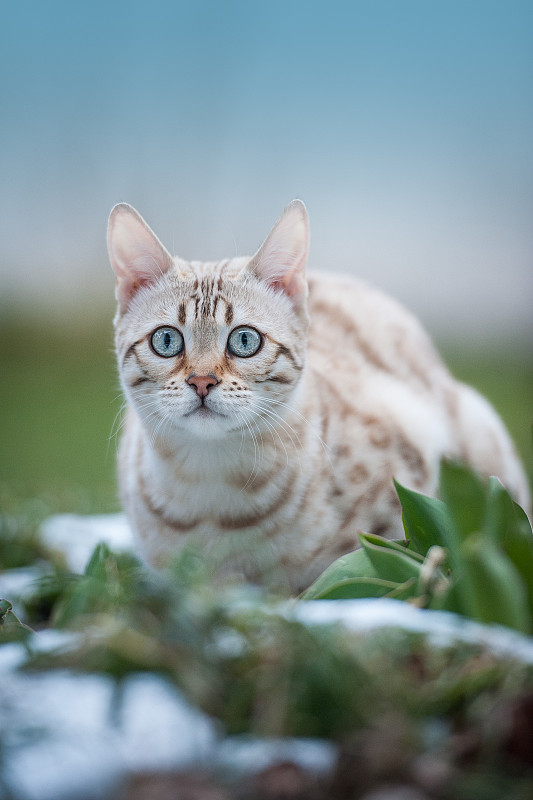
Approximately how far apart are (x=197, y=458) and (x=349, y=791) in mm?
873

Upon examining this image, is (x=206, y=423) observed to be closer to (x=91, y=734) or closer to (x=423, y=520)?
(x=423, y=520)

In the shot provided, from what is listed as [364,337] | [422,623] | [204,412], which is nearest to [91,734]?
[422,623]

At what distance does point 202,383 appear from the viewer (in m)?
1.22

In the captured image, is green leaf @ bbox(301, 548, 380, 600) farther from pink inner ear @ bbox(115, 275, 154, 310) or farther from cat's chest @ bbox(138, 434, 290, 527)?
pink inner ear @ bbox(115, 275, 154, 310)

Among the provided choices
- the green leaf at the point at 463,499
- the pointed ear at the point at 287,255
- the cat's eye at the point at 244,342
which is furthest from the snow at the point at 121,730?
the pointed ear at the point at 287,255

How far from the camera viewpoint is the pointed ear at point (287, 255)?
Answer: 1.37 m

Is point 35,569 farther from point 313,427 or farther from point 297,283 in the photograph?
point 297,283

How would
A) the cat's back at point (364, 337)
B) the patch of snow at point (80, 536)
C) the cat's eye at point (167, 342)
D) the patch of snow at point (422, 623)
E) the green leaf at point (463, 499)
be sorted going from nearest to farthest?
1. the patch of snow at point (422, 623)
2. the green leaf at point (463, 499)
3. the cat's eye at point (167, 342)
4. the patch of snow at point (80, 536)
5. the cat's back at point (364, 337)

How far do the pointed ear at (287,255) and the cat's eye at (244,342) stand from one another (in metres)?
0.15

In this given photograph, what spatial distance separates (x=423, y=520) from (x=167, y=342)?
0.63 meters

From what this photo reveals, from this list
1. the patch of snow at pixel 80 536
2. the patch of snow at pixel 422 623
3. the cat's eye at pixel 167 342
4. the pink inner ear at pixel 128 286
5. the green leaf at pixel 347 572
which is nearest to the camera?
the patch of snow at pixel 422 623

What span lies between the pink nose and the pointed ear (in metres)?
0.30

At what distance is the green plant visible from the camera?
2.21 ft

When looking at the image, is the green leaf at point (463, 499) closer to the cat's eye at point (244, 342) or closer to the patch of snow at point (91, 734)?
the patch of snow at point (91, 734)
